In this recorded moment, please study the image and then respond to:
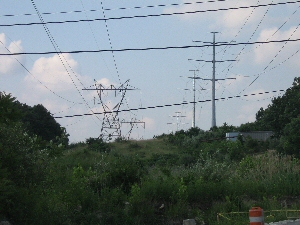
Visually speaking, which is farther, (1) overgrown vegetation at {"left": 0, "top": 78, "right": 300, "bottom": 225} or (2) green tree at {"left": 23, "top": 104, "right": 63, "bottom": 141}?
(2) green tree at {"left": 23, "top": 104, "right": 63, "bottom": 141}

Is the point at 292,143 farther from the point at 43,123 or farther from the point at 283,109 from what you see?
the point at 43,123

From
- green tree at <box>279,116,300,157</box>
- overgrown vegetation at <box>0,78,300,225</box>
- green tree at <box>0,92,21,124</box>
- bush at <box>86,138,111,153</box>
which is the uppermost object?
bush at <box>86,138,111,153</box>

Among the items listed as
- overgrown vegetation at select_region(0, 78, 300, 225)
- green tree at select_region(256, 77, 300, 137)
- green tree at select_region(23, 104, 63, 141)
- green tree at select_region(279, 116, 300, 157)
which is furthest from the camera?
green tree at select_region(23, 104, 63, 141)

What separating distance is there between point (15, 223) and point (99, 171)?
8616 mm

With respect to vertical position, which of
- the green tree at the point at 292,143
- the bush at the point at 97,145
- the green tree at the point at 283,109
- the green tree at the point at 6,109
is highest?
the green tree at the point at 283,109

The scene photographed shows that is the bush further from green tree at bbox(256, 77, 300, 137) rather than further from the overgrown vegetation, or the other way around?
the overgrown vegetation

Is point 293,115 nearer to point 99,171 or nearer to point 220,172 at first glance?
point 220,172

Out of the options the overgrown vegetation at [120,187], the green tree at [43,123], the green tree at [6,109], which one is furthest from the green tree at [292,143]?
the green tree at [43,123]

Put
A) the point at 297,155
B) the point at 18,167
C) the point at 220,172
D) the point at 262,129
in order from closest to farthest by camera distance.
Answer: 1. the point at 18,167
2. the point at 220,172
3. the point at 297,155
4. the point at 262,129

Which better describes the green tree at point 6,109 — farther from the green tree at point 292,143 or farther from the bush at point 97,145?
the bush at point 97,145

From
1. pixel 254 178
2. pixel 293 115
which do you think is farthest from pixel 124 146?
pixel 254 178

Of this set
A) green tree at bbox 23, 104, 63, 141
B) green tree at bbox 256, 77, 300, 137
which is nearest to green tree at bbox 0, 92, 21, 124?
green tree at bbox 256, 77, 300, 137

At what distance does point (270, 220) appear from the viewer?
19.9 m

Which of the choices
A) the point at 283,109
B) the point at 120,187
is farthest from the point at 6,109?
the point at 283,109
